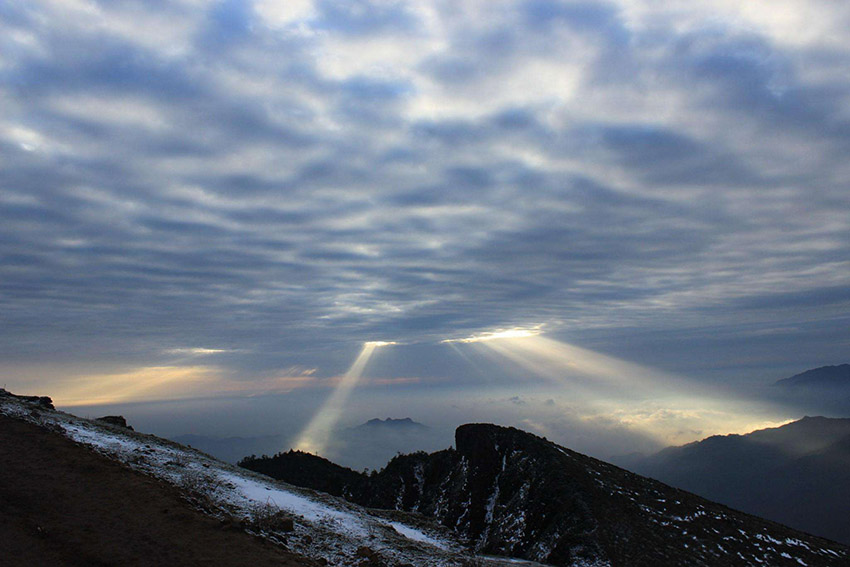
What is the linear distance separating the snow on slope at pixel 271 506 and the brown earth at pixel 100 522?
6.48 feet

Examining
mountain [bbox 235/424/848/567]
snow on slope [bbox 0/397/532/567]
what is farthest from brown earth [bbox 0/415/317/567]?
mountain [bbox 235/424/848/567]

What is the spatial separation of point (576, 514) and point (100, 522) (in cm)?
3291

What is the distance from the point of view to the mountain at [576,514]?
1310 inches

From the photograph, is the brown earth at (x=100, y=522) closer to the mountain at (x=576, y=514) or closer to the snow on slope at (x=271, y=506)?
the snow on slope at (x=271, y=506)

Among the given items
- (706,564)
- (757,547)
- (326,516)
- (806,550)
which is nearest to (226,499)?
(326,516)

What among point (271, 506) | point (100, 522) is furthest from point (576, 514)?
point (100, 522)

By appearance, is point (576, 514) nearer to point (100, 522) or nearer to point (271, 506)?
point (271, 506)

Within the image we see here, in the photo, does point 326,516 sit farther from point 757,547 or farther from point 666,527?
point 757,547

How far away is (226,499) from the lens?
23.5 m

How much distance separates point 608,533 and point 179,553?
3097 centimetres

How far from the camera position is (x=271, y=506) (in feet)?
80.2

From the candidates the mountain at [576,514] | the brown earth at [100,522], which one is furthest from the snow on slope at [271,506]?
the mountain at [576,514]

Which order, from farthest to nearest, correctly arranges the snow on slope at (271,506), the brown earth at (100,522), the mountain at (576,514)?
the mountain at (576,514) < the snow on slope at (271,506) < the brown earth at (100,522)

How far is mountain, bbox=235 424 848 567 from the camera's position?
109ft
